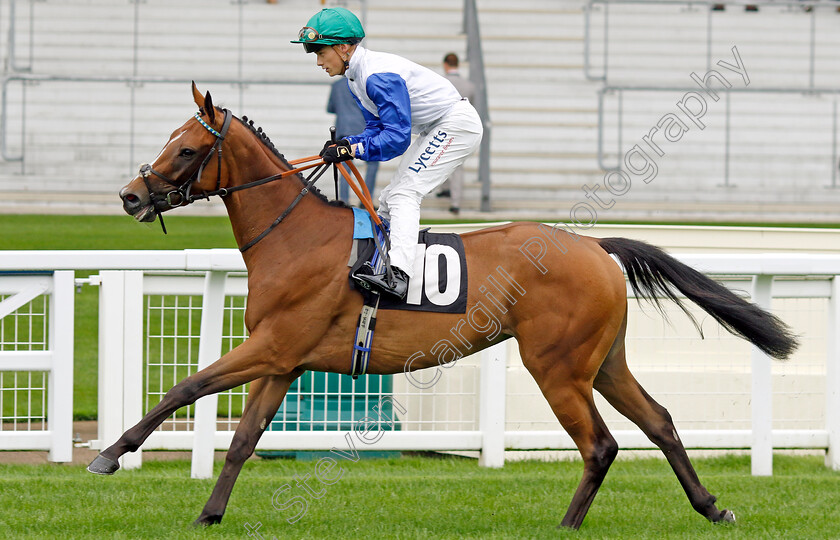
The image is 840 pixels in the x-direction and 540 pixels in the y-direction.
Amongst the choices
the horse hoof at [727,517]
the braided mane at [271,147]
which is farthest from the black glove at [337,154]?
the horse hoof at [727,517]

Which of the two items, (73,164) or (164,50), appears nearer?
(73,164)

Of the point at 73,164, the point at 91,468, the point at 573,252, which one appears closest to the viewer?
the point at 91,468

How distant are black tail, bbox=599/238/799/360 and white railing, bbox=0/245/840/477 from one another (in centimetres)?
49

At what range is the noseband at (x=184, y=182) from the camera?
13.9ft

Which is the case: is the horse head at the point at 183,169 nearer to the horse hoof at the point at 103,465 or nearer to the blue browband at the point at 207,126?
the blue browband at the point at 207,126

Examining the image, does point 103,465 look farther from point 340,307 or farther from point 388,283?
point 388,283

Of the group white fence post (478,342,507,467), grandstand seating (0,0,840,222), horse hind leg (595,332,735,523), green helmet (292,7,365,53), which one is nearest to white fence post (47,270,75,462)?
green helmet (292,7,365,53)

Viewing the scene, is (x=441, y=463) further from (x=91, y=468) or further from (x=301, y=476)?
(x=91, y=468)

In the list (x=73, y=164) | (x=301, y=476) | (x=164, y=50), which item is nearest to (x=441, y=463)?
(x=301, y=476)

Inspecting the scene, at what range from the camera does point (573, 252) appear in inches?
176

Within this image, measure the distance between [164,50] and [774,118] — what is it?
6.90 metres

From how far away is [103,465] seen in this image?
4.05 metres

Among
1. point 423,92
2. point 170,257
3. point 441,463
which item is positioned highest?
point 423,92

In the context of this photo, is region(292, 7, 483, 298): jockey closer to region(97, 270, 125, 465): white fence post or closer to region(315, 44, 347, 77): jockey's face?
region(315, 44, 347, 77): jockey's face
